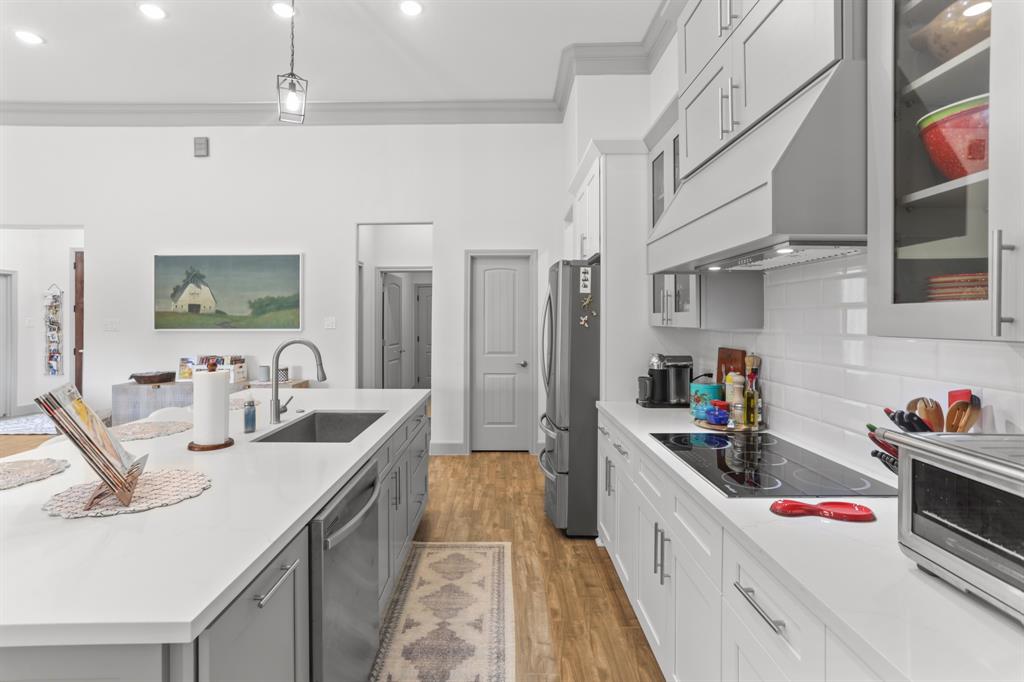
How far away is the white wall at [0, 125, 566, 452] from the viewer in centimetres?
519

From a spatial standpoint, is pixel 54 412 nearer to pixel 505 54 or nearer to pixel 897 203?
pixel 897 203

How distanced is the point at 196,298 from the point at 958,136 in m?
5.85

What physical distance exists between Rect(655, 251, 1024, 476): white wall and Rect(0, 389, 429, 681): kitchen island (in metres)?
1.62

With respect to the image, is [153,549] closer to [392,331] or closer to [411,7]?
[411,7]

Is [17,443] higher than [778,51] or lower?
lower

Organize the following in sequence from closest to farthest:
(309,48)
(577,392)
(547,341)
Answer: (577,392)
(547,341)
(309,48)

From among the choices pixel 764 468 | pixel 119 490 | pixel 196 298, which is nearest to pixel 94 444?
pixel 119 490

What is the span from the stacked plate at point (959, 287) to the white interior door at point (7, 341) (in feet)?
30.1

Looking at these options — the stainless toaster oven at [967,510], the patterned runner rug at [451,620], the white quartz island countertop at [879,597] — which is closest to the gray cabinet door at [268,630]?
the patterned runner rug at [451,620]

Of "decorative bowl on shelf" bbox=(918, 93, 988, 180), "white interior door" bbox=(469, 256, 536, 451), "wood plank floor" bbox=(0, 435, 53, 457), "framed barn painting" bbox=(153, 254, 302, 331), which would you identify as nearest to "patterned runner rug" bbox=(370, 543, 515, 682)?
"decorative bowl on shelf" bbox=(918, 93, 988, 180)

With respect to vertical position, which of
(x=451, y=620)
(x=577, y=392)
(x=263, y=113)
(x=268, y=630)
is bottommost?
(x=451, y=620)

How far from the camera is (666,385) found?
2949 millimetres

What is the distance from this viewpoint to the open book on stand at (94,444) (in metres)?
1.13

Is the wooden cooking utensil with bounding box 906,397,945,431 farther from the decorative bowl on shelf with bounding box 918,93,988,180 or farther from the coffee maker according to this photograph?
the coffee maker
